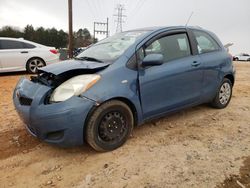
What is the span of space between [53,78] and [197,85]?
2265 mm

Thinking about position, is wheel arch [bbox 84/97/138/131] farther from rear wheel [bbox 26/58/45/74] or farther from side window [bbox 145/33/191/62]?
rear wheel [bbox 26/58/45/74]

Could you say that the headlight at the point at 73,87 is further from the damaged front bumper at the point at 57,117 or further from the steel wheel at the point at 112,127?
the steel wheel at the point at 112,127

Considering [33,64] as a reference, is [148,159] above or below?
below

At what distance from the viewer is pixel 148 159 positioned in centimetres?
335

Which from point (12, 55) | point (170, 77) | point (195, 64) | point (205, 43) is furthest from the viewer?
point (12, 55)

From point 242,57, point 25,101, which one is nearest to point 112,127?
point 25,101

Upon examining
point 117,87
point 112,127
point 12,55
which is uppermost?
point 12,55

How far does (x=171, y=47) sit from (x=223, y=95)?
164 cm

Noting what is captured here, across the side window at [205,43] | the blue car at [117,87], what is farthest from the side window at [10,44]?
the side window at [205,43]

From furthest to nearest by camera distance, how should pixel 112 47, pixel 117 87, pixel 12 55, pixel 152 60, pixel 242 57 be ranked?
pixel 242 57 → pixel 12 55 → pixel 112 47 → pixel 152 60 → pixel 117 87

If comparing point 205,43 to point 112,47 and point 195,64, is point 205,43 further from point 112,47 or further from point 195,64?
point 112,47

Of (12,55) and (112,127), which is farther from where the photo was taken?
(12,55)

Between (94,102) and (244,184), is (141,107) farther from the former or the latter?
(244,184)

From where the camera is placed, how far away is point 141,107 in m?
3.74
